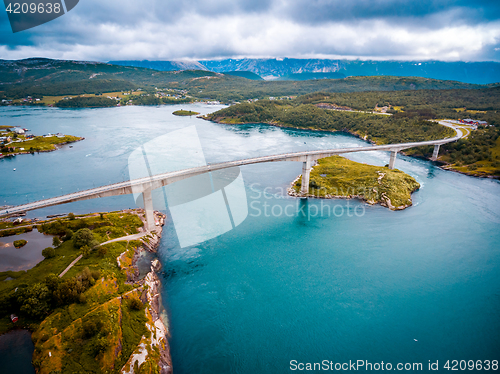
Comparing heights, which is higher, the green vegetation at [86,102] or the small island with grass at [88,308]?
the green vegetation at [86,102]

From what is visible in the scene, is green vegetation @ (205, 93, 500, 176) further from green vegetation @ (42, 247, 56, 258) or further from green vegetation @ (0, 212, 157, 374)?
green vegetation @ (42, 247, 56, 258)

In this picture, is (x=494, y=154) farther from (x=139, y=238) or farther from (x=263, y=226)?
(x=139, y=238)

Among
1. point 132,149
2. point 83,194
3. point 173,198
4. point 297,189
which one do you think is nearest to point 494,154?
point 297,189

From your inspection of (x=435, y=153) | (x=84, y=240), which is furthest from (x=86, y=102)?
(x=435, y=153)

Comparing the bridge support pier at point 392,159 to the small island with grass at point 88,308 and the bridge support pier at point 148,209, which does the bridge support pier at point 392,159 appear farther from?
the small island with grass at point 88,308

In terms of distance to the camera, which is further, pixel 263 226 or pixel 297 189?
pixel 297 189

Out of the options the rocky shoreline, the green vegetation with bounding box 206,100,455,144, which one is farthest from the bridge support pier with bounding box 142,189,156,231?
the green vegetation with bounding box 206,100,455,144

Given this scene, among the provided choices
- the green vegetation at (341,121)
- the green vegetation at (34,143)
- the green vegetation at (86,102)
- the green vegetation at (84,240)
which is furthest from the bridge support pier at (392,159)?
the green vegetation at (86,102)
